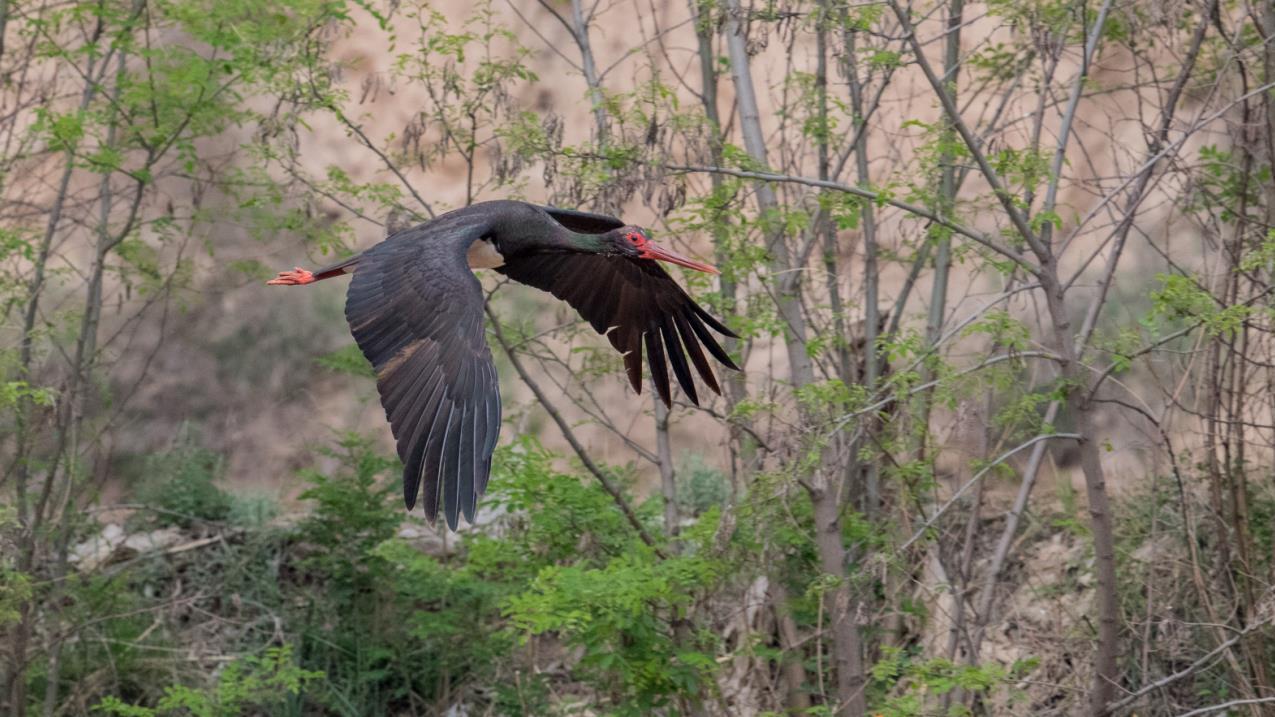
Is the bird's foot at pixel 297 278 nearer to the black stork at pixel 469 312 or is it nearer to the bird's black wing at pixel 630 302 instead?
the black stork at pixel 469 312

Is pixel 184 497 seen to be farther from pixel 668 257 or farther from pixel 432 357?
pixel 432 357

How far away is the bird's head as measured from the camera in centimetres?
544

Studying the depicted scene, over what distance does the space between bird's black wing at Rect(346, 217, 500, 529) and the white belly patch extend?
225mm

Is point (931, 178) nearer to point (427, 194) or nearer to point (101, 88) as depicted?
point (101, 88)

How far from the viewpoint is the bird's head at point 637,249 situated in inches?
214

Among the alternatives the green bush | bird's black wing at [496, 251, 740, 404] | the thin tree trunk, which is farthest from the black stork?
the green bush

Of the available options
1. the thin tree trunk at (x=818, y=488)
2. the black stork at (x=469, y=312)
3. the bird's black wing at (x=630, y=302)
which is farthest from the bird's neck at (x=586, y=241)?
the thin tree trunk at (x=818, y=488)

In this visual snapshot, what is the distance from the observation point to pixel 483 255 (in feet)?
17.5

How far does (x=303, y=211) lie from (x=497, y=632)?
2.49 metres

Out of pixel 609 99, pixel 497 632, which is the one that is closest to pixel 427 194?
pixel 497 632

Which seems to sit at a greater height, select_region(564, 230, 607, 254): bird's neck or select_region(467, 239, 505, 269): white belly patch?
select_region(564, 230, 607, 254): bird's neck

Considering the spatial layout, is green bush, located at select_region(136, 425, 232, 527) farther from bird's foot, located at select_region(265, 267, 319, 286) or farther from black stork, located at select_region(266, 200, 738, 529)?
black stork, located at select_region(266, 200, 738, 529)

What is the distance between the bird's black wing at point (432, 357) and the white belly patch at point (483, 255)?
→ 0.22m

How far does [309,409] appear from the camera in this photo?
12352 millimetres
